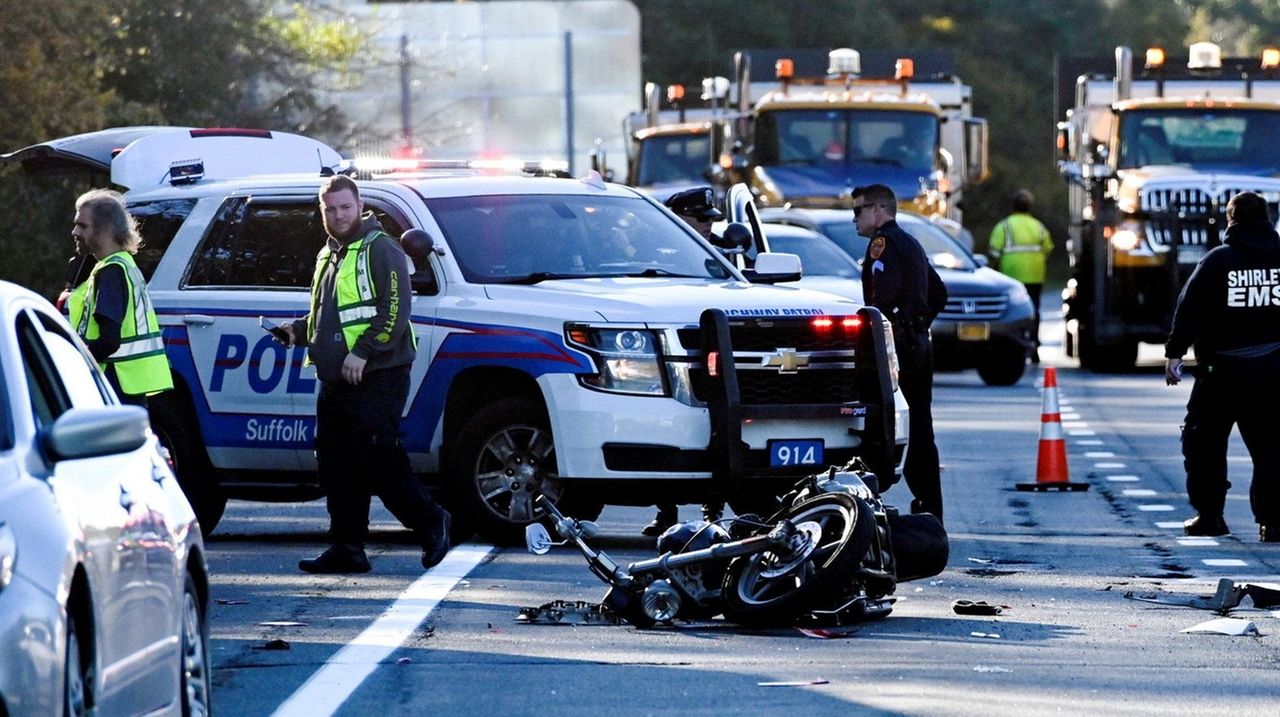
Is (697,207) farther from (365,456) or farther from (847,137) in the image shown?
(847,137)

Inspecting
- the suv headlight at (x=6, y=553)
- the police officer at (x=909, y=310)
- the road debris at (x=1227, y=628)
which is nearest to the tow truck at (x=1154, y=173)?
the police officer at (x=909, y=310)

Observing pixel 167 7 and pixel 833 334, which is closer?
pixel 833 334

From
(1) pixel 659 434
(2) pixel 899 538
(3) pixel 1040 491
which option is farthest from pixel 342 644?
(3) pixel 1040 491

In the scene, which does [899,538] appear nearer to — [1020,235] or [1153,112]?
[1153,112]

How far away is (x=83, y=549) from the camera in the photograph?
20.6 ft

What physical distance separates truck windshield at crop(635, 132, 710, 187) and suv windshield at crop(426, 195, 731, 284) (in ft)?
78.5

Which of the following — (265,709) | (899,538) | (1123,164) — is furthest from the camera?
(1123,164)

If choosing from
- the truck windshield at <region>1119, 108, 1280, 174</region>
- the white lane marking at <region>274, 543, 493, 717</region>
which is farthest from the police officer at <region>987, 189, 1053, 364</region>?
the white lane marking at <region>274, 543, 493, 717</region>

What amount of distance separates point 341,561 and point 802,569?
281 cm

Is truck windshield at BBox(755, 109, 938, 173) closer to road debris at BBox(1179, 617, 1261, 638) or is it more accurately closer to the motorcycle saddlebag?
the motorcycle saddlebag

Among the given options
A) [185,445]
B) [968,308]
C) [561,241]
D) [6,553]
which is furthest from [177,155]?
[968,308]

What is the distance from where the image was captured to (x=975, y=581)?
1179 cm

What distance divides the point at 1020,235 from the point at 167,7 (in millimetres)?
14288

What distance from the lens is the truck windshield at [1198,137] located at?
96.8 ft
